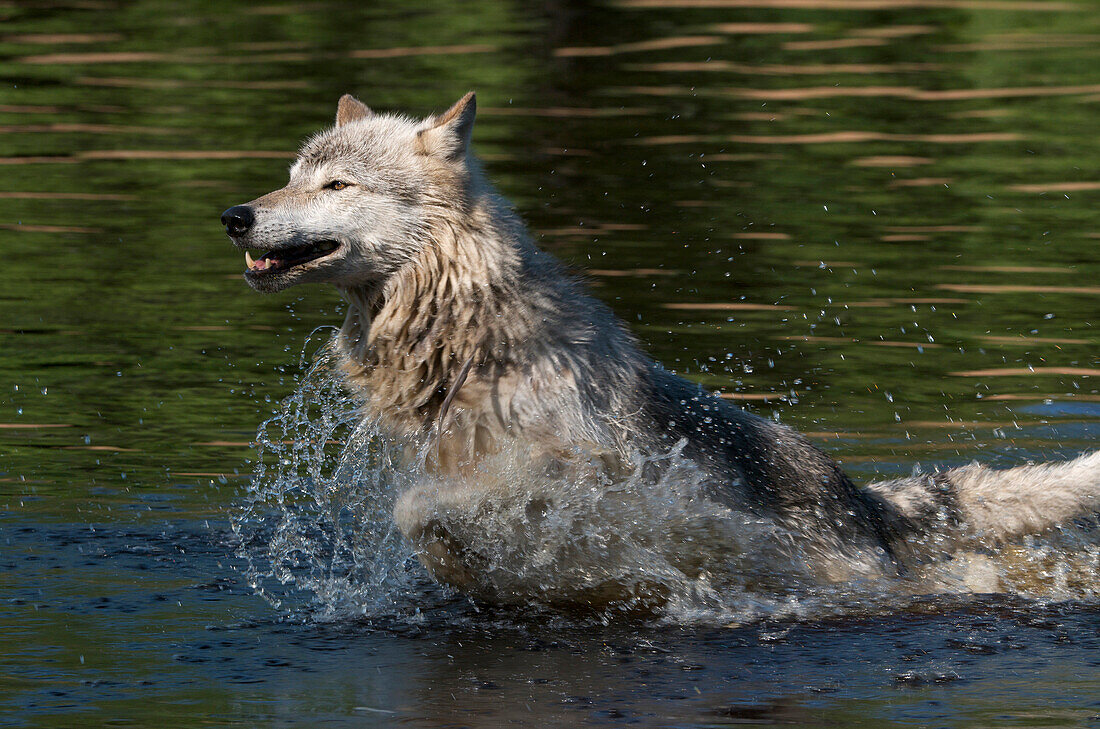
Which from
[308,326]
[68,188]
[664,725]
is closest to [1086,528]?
[664,725]

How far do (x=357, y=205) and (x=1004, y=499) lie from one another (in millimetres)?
3379

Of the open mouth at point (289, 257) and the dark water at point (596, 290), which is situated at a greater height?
the open mouth at point (289, 257)

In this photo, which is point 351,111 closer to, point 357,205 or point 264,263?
point 357,205

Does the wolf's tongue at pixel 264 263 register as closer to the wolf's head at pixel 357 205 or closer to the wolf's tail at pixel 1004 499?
the wolf's head at pixel 357 205

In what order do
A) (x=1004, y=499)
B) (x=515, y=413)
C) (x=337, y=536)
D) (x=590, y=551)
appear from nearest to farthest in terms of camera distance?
(x=515, y=413) < (x=590, y=551) < (x=1004, y=499) < (x=337, y=536)

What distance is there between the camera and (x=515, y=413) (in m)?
7.18

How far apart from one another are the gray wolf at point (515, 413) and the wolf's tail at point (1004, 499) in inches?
9.9

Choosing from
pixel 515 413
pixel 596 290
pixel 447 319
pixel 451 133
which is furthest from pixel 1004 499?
pixel 596 290

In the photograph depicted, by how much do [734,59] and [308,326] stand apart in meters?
13.9

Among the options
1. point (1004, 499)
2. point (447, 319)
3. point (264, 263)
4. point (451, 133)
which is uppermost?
point (451, 133)

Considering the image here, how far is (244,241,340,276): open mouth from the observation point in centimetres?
738

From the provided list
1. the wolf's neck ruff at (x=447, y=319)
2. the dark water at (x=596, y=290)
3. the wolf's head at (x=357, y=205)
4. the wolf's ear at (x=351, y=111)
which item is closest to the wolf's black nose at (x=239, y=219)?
the wolf's head at (x=357, y=205)

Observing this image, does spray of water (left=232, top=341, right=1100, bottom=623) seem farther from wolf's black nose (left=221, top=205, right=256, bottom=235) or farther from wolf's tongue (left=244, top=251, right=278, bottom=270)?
wolf's black nose (left=221, top=205, right=256, bottom=235)

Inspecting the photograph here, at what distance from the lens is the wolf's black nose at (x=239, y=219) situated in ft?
23.7
